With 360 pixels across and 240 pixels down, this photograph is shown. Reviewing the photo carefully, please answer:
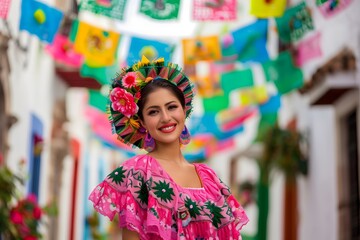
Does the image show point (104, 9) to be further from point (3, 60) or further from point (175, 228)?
point (175, 228)

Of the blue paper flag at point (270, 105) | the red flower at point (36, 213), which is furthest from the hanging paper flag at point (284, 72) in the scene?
the blue paper flag at point (270, 105)

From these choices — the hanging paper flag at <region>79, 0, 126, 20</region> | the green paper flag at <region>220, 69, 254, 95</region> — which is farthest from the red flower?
the green paper flag at <region>220, 69, 254, 95</region>

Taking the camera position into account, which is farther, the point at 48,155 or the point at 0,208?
the point at 48,155

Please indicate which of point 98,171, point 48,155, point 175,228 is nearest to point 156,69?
point 175,228

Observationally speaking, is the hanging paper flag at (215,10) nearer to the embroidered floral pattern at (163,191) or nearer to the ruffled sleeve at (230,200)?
the ruffled sleeve at (230,200)

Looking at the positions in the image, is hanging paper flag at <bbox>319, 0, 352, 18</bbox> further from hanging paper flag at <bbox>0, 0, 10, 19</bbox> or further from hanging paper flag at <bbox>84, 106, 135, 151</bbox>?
hanging paper flag at <bbox>84, 106, 135, 151</bbox>

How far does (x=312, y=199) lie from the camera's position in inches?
561

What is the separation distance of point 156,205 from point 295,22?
5880 millimetres

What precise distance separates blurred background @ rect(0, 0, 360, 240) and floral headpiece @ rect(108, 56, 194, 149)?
1.61 m

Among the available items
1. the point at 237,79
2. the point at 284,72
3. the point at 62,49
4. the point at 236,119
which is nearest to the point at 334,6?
the point at 284,72

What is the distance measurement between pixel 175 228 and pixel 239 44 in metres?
6.56

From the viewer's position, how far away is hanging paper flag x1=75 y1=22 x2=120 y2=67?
9.81 m

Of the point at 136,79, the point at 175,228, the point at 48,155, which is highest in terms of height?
the point at 48,155

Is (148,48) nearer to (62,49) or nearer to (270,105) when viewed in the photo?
(62,49)
